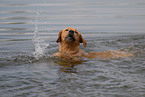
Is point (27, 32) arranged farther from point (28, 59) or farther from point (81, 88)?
point (81, 88)

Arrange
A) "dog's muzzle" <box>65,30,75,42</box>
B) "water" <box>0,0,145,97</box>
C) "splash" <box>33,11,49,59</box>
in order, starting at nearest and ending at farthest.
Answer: "water" <box>0,0,145,97</box> → "dog's muzzle" <box>65,30,75,42</box> → "splash" <box>33,11,49,59</box>

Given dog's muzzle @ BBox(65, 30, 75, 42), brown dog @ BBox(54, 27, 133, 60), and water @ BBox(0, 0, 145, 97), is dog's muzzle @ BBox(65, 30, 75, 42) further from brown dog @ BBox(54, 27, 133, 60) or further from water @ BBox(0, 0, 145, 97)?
water @ BBox(0, 0, 145, 97)

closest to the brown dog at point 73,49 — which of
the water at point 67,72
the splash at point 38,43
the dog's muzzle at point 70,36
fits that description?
the dog's muzzle at point 70,36

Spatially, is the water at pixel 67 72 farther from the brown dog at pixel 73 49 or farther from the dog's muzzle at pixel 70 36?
the dog's muzzle at pixel 70 36

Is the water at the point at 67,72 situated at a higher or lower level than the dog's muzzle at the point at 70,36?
lower

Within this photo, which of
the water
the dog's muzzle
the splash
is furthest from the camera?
the splash

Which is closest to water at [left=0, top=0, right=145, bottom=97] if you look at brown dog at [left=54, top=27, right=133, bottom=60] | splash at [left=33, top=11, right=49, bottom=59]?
splash at [left=33, top=11, right=49, bottom=59]

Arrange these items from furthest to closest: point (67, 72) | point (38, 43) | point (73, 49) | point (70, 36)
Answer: point (38, 43)
point (73, 49)
point (70, 36)
point (67, 72)

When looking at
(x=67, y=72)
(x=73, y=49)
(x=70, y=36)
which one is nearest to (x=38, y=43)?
(x=73, y=49)

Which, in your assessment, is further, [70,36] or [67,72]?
[70,36]

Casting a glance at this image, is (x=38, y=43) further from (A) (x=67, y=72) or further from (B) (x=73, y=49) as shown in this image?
(A) (x=67, y=72)

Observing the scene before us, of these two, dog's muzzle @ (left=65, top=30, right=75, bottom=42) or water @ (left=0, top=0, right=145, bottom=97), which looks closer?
water @ (left=0, top=0, right=145, bottom=97)

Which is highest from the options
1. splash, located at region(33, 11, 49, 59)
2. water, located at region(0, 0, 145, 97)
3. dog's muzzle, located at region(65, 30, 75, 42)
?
dog's muzzle, located at region(65, 30, 75, 42)

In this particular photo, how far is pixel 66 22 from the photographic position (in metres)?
16.7
